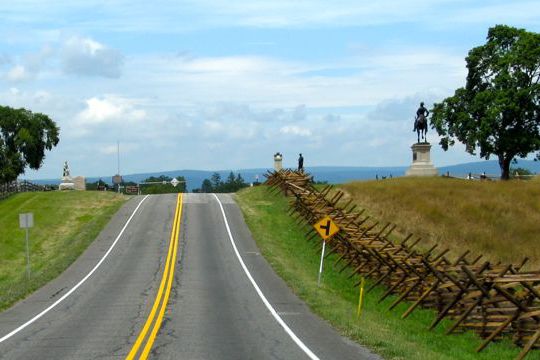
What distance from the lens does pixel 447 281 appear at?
2461 centimetres

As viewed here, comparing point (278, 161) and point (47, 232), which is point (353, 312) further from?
point (278, 161)

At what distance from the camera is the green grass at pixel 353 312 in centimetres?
1833

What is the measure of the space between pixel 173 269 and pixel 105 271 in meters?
3.07

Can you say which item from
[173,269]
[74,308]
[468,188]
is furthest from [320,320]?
[468,188]

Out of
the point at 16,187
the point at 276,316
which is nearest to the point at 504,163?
the point at 16,187

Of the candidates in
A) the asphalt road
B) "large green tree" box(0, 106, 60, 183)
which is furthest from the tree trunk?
"large green tree" box(0, 106, 60, 183)

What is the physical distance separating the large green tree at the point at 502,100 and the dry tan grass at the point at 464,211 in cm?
601

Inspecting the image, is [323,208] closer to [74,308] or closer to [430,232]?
[430,232]

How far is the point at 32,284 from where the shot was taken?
102 feet

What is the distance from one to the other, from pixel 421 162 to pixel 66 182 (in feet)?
107

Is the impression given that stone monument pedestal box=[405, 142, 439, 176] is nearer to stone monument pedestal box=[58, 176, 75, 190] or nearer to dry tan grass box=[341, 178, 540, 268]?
dry tan grass box=[341, 178, 540, 268]

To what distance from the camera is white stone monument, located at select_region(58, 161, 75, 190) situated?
233ft

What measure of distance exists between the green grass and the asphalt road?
0.58 meters

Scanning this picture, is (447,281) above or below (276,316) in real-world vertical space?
above
